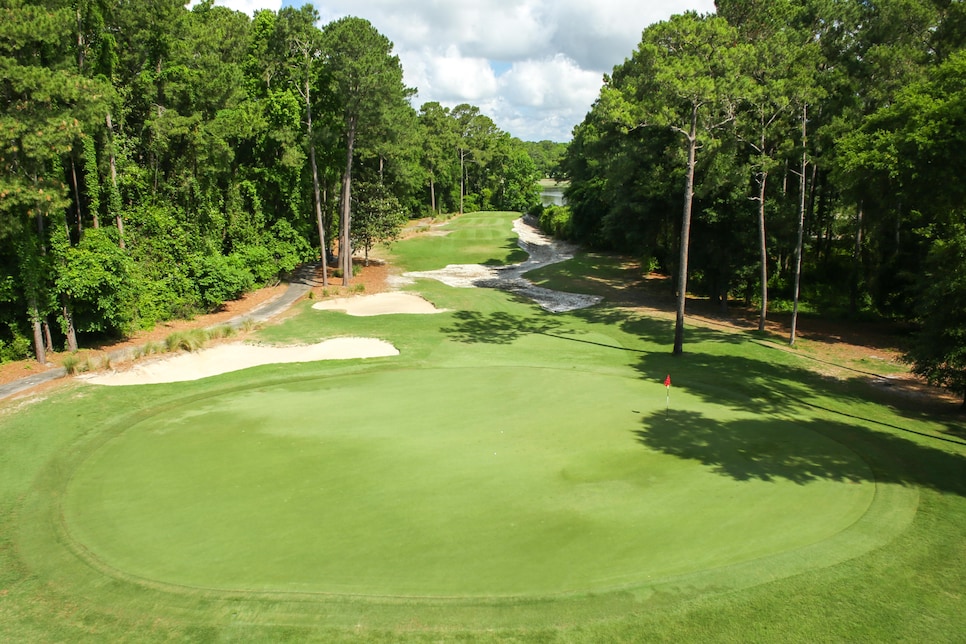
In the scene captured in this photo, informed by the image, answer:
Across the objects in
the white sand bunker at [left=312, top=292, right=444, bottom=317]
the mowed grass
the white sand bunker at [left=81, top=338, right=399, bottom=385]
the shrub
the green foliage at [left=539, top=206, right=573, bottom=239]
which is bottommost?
the mowed grass

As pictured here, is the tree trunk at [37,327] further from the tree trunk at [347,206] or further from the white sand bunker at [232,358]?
the tree trunk at [347,206]

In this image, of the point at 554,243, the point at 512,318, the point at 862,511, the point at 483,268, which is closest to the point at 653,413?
the point at 862,511

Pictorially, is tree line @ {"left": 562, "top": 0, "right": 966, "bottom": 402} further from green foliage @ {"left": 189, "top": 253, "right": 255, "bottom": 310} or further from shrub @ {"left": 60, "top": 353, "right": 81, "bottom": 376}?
shrub @ {"left": 60, "top": 353, "right": 81, "bottom": 376}

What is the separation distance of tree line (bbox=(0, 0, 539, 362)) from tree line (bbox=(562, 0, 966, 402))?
1642 cm

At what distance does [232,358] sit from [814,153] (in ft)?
86.4

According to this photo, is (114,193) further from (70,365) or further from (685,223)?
(685,223)

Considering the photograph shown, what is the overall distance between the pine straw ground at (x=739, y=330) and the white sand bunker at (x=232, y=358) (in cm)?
120

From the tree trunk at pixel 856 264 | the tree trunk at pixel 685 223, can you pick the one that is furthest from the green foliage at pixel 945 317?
the tree trunk at pixel 856 264

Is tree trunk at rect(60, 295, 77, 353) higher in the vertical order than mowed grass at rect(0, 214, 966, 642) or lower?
higher

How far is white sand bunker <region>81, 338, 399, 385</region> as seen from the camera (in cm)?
1880

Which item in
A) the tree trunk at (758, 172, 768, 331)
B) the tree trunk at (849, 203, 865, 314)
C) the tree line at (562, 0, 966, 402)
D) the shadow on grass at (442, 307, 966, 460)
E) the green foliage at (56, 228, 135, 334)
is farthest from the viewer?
the tree trunk at (849, 203, 865, 314)

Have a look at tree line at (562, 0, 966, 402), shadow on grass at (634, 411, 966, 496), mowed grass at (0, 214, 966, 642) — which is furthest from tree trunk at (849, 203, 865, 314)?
shadow on grass at (634, 411, 966, 496)

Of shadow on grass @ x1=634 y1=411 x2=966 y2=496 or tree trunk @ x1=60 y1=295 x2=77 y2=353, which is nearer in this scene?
shadow on grass @ x1=634 y1=411 x2=966 y2=496

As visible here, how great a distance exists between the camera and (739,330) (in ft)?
90.3
